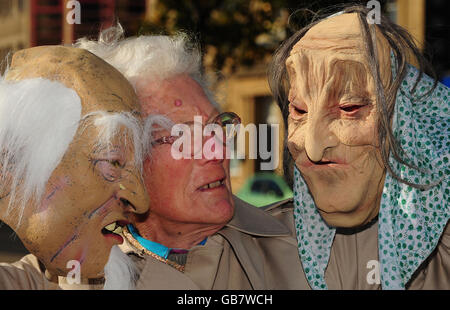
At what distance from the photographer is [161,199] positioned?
7.72ft

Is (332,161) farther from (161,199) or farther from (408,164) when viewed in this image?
(161,199)

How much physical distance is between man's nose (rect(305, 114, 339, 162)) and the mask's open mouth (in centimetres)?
70

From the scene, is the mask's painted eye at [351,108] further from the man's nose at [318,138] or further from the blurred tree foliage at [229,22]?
the blurred tree foliage at [229,22]

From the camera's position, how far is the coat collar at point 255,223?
2.45m

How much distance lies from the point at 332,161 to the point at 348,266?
44cm

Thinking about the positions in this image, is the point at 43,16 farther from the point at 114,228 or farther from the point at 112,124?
the point at 112,124

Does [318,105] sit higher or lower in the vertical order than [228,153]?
higher

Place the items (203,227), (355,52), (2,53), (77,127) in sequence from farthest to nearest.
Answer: (203,227)
(2,53)
(355,52)
(77,127)

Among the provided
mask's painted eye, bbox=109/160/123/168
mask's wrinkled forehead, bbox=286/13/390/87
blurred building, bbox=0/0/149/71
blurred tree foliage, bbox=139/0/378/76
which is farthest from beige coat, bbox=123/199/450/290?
blurred building, bbox=0/0/149/71

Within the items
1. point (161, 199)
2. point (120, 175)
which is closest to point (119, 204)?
point (120, 175)

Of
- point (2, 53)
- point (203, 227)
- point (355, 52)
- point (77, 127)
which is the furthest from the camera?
point (203, 227)

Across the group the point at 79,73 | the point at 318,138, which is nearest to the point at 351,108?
the point at 318,138

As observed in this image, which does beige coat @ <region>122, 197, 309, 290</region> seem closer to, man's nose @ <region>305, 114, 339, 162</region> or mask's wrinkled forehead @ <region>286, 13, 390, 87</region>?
man's nose @ <region>305, 114, 339, 162</region>

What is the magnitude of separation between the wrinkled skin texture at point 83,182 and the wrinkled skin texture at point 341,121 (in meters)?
0.61
